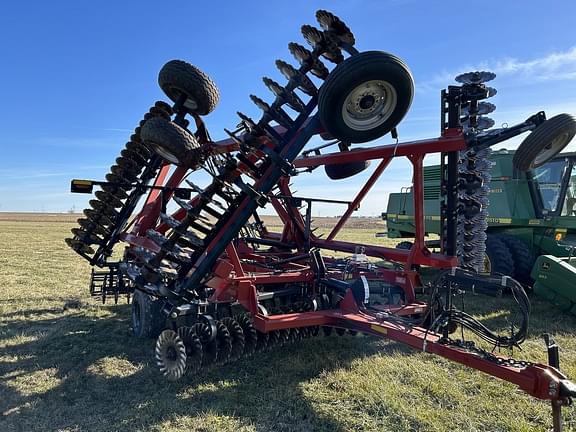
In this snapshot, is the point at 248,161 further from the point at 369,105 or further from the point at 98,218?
the point at 98,218

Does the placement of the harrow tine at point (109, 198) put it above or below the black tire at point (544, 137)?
below

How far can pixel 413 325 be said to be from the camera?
3510mm

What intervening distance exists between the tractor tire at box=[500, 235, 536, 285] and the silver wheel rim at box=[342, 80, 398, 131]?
16.8ft

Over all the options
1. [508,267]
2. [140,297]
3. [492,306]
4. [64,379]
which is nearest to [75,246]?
[140,297]

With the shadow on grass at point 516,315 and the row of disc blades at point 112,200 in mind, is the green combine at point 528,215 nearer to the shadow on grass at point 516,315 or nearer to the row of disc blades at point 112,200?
the shadow on grass at point 516,315

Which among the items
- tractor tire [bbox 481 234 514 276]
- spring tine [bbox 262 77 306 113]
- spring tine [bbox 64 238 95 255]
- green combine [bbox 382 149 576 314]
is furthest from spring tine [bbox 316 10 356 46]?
tractor tire [bbox 481 234 514 276]

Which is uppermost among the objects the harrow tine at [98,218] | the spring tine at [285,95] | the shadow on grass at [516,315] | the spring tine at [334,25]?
the spring tine at [334,25]

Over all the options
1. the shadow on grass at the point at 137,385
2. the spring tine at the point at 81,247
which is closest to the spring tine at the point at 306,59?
the shadow on grass at the point at 137,385

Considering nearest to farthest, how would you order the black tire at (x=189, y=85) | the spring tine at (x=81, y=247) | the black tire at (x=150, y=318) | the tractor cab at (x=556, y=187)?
the black tire at (x=189, y=85), the black tire at (x=150, y=318), the spring tine at (x=81, y=247), the tractor cab at (x=556, y=187)

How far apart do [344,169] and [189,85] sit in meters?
2.57

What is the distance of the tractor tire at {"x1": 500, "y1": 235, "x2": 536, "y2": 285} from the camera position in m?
7.44

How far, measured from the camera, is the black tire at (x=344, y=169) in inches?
239

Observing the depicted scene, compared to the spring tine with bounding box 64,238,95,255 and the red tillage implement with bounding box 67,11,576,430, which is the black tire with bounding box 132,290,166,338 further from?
the spring tine with bounding box 64,238,95,255

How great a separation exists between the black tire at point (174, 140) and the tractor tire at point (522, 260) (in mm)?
6230
